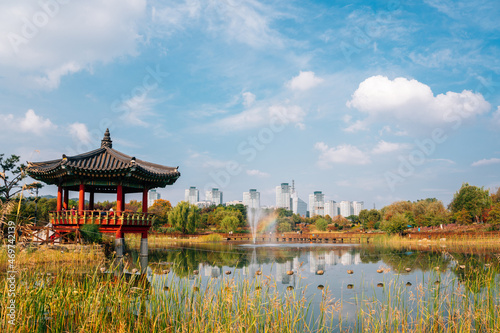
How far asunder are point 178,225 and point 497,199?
47.2m

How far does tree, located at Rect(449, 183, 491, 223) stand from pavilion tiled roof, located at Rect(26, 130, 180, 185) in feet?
A: 132

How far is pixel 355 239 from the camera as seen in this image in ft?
144

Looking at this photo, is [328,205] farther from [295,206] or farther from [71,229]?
[71,229]

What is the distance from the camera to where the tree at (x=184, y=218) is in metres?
40.6

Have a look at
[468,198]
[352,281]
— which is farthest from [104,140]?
[468,198]

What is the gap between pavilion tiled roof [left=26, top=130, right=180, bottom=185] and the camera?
56.7ft

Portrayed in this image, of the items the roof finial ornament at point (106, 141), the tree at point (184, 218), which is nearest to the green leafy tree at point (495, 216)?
the tree at point (184, 218)

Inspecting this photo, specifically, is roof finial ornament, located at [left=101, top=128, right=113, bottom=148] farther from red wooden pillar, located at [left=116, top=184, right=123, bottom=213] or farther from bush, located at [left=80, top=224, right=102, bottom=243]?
bush, located at [left=80, top=224, right=102, bottom=243]

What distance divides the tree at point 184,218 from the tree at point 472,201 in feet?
108

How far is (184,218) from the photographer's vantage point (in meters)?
40.6

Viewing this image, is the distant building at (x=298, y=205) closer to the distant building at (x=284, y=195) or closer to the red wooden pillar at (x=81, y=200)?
the distant building at (x=284, y=195)

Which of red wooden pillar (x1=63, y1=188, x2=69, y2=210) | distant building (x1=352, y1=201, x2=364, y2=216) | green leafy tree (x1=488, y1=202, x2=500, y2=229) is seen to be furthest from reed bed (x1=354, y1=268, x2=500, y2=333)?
distant building (x1=352, y1=201, x2=364, y2=216)

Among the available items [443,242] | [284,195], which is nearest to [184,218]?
[443,242]

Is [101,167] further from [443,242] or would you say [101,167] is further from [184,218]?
[443,242]
